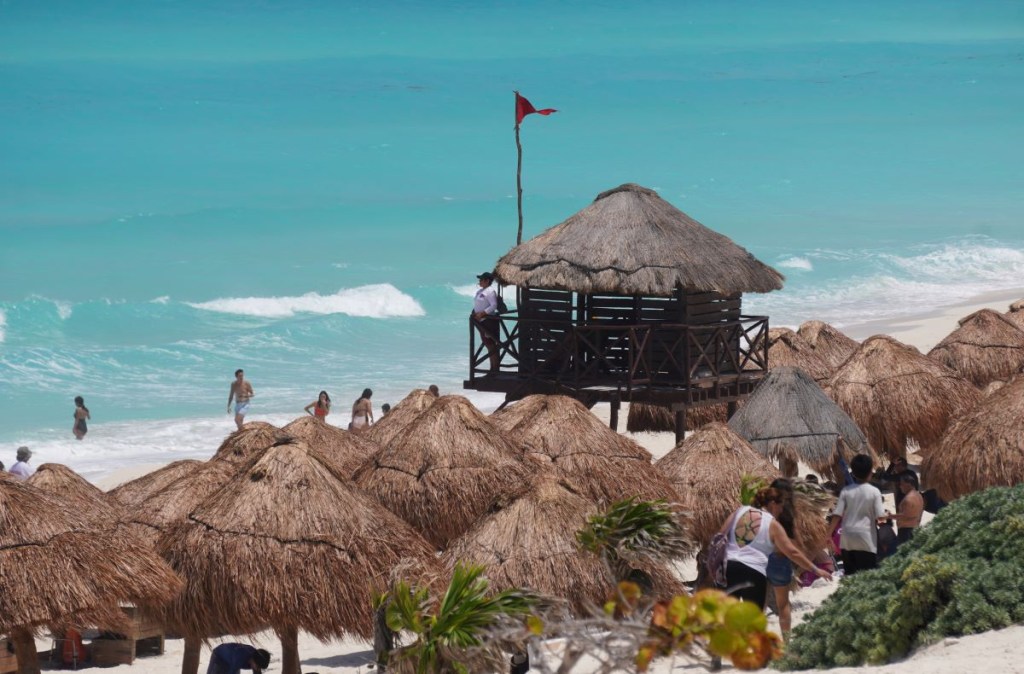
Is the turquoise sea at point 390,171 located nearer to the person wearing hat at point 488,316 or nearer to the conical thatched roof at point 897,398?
the person wearing hat at point 488,316

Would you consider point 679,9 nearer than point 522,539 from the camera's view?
No

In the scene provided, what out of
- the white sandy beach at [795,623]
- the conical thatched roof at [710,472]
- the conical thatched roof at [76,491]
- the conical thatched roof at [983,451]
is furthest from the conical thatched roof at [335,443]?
the conical thatched roof at [983,451]

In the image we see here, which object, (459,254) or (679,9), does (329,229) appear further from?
(679,9)

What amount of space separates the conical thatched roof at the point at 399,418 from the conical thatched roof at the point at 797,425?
3.30 metres

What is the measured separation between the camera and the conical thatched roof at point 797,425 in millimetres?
15891

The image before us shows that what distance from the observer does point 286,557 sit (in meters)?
10.6

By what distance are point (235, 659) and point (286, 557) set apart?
0.72 meters

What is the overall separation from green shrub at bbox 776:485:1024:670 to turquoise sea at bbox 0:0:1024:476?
20111 mm

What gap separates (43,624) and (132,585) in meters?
0.58

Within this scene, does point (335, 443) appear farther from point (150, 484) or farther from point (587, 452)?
point (587, 452)

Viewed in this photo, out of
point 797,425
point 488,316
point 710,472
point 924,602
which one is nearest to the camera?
point 924,602

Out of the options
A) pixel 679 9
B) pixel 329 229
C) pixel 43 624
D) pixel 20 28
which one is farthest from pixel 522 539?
pixel 679 9

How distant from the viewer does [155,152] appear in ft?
324

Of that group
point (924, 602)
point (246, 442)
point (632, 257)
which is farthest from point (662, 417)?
point (924, 602)
